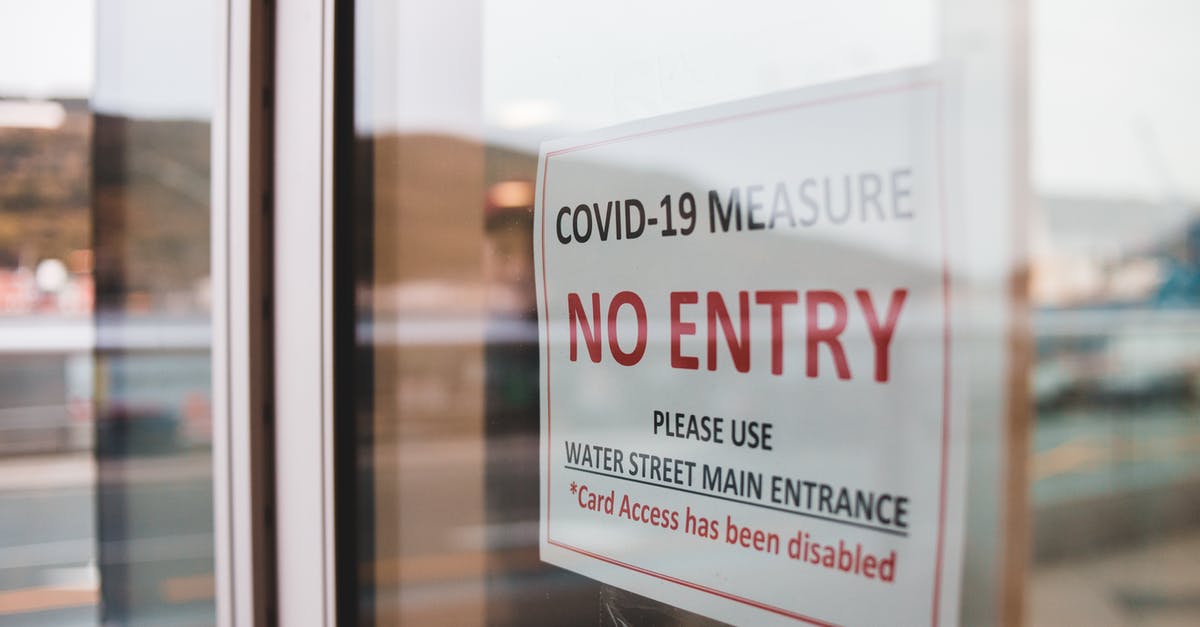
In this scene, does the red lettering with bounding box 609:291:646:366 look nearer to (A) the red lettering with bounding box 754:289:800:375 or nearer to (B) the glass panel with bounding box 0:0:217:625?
(A) the red lettering with bounding box 754:289:800:375

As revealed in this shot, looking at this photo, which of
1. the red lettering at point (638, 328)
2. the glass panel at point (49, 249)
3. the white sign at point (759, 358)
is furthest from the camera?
the glass panel at point (49, 249)

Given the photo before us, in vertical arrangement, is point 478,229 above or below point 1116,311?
above

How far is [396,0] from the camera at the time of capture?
139 cm

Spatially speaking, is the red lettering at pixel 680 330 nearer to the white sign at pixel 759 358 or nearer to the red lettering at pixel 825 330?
the white sign at pixel 759 358

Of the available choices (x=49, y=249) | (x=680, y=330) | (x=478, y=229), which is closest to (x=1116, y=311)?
(x=680, y=330)

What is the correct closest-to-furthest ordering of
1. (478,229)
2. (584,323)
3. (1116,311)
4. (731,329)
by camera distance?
(1116,311) < (731,329) < (584,323) < (478,229)

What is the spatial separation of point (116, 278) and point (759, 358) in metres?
1.53

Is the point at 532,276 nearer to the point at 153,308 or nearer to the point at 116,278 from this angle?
the point at 153,308

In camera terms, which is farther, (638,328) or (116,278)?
(116,278)

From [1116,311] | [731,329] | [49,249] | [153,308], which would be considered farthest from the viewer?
[49,249]

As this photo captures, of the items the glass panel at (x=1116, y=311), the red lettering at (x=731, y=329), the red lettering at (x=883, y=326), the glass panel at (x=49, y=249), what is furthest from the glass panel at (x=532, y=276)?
the glass panel at (x=49, y=249)

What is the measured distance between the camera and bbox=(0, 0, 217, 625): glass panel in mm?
1646

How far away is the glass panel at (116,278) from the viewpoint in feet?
5.40

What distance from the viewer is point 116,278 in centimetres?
183
